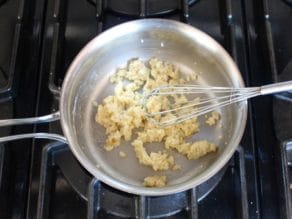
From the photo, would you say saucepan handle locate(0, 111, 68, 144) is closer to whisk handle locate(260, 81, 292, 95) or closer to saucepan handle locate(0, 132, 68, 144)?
saucepan handle locate(0, 132, 68, 144)

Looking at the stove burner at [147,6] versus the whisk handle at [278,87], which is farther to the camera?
the stove burner at [147,6]

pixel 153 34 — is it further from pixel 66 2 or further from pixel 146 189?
pixel 146 189

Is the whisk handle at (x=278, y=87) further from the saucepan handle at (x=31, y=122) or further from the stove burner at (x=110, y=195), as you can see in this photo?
the saucepan handle at (x=31, y=122)

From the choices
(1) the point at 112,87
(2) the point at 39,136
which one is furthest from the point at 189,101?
(2) the point at 39,136

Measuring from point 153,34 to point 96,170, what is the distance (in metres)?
0.27

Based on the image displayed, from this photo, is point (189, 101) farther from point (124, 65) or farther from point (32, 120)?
point (32, 120)

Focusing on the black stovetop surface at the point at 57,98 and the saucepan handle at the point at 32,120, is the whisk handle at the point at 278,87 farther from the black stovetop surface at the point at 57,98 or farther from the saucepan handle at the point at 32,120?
the saucepan handle at the point at 32,120

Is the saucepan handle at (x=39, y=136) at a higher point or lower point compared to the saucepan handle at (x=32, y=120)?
lower

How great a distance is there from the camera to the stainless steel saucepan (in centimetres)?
67

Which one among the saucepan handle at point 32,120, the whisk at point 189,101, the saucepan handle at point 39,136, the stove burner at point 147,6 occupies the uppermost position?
the stove burner at point 147,6

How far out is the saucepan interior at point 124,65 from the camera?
690mm

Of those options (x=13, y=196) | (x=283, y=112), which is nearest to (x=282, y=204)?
(x=283, y=112)

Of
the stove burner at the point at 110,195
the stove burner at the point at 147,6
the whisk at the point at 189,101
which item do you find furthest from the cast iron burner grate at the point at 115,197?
the stove burner at the point at 147,6

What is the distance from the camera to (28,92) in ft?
2.44
